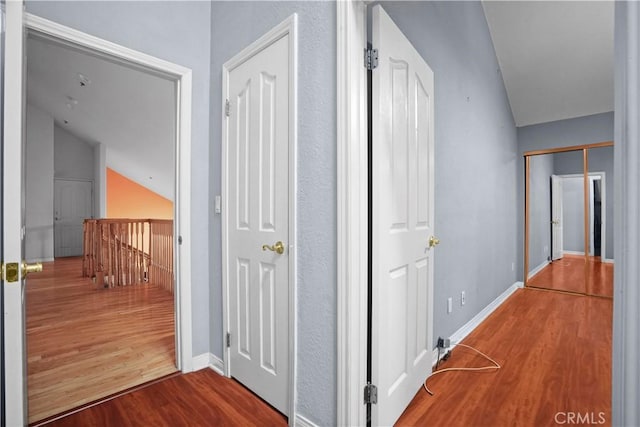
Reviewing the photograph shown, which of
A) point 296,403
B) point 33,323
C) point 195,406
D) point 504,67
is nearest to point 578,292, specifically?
point 504,67

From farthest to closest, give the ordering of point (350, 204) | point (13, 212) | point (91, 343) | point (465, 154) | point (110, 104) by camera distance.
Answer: point (110, 104) → point (465, 154) → point (91, 343) → point (350, 204) → point (13, 212)

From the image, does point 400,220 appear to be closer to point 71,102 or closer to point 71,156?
point 71,102

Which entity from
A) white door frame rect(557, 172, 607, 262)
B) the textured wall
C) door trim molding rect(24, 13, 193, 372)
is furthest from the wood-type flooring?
white door frame rect(557, 172, 607, 262)

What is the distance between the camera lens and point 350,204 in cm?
123

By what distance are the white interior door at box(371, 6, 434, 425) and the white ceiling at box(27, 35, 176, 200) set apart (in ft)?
6.49

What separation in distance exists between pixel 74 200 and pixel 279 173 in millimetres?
8508

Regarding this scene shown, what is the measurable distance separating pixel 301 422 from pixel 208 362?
3.01 feet

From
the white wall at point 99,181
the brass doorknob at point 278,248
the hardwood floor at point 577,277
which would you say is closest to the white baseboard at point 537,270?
the hardwood floor at point 577,277

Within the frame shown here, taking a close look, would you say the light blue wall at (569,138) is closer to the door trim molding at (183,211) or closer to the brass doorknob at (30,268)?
the door trim molding at (183,211)

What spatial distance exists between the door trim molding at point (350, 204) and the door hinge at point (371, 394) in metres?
0.06

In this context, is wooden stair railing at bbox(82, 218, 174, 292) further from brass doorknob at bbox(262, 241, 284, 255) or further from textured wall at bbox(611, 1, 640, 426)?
textured wall at bbox(611, 1, 640, 426)

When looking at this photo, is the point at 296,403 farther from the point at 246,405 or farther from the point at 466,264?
the point at 466,264

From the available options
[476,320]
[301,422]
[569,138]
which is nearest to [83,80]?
[301,422]

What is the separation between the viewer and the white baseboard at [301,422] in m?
1.38
